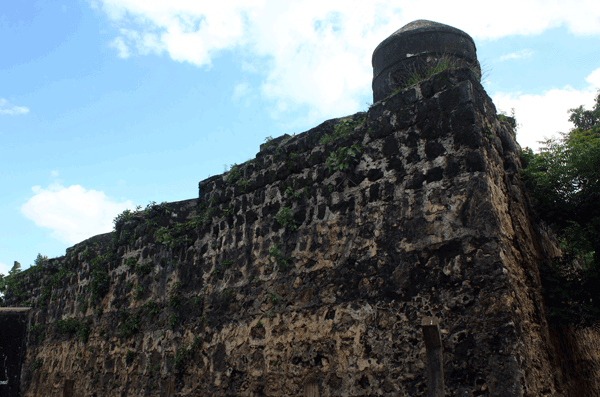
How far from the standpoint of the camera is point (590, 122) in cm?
1243

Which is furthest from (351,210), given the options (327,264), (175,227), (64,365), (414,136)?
(64,365)

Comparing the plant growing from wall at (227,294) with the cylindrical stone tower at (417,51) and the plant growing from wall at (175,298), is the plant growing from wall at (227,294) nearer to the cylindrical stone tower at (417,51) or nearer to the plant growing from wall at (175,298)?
the plant growing from wall at (175,298)

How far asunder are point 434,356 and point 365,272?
1.36m

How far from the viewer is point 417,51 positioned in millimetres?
8656

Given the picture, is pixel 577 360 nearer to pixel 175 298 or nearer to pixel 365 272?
pixel 365 272

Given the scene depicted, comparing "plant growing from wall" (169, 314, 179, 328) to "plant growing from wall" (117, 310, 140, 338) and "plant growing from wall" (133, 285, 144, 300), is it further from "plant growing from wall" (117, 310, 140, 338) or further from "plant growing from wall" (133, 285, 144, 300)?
"plant growing from wall" (133, 285, 144, 300)

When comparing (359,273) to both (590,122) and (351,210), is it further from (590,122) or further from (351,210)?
(590,122)

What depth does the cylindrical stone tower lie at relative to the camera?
28.1 ft

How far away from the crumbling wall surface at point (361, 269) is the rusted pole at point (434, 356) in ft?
1.52

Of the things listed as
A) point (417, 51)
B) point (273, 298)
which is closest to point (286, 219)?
point (273, 298)

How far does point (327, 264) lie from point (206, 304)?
2224 millimetres

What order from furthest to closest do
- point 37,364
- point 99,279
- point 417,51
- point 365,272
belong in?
point 37,364 < point 99,279 < point 417,51 < point 365,272

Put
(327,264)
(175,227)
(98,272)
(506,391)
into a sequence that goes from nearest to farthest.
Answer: (506,391)
(327,264)
(175,227)
(98,272)

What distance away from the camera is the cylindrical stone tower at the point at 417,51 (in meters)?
8.55
